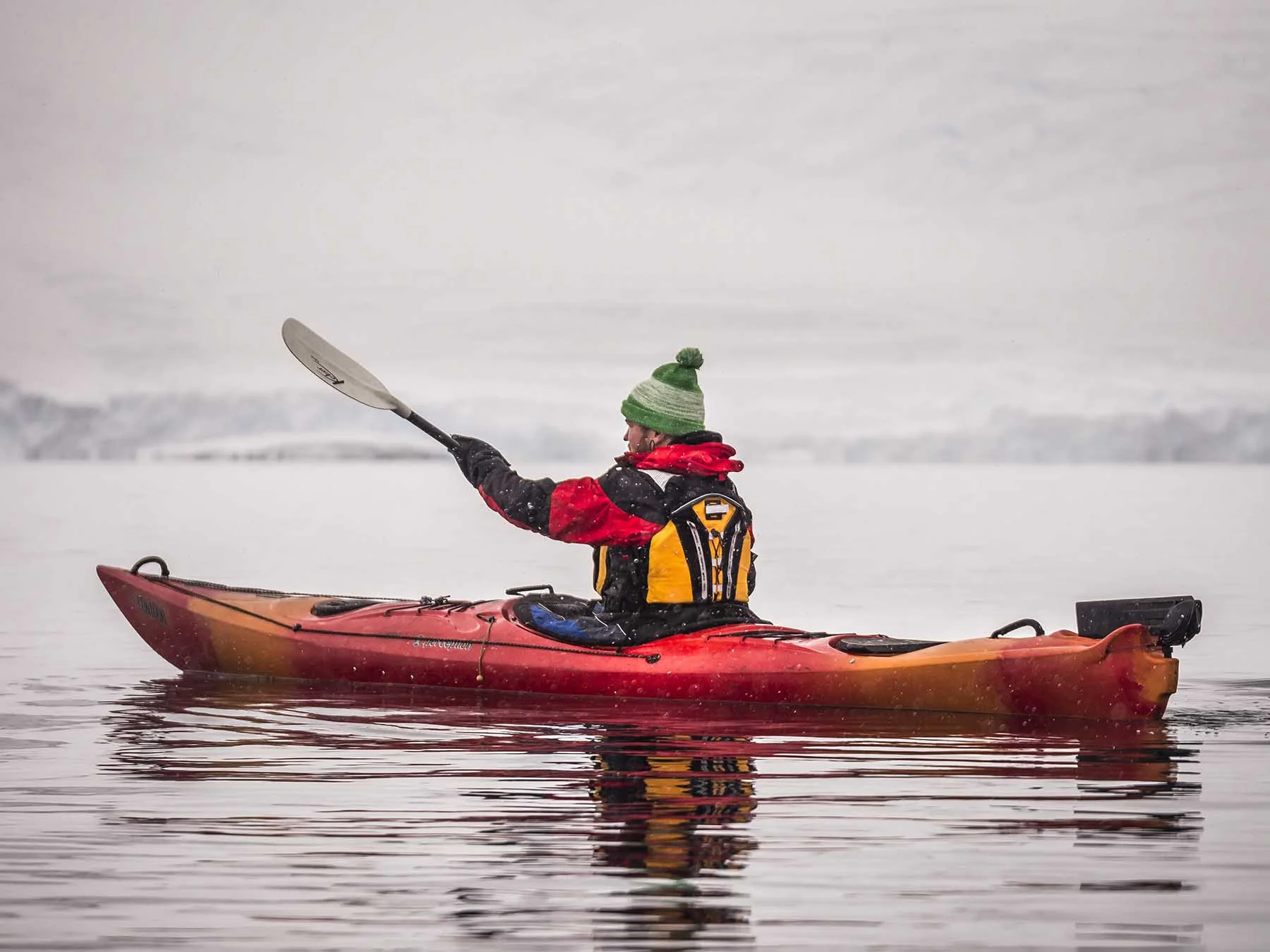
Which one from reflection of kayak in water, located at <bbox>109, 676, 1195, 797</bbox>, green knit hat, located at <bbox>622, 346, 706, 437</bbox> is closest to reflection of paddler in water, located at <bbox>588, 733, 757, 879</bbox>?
reflection of kayak in water, located at <bbox>109, 676, 1195, 797</bbox>

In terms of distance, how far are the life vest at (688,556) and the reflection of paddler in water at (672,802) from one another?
2.90ft

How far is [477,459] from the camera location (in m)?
7.91

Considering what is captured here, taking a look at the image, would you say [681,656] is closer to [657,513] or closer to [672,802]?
[657,513]

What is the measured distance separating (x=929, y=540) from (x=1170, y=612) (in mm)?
20793

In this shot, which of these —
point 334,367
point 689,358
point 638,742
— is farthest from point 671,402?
point 334,367

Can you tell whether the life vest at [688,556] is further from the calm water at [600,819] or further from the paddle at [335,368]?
the paddle at [335,368]

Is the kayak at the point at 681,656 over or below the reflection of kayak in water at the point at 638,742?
over

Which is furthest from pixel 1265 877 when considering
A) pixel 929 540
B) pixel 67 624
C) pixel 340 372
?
pixel 929 540

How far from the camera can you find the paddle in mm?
9578

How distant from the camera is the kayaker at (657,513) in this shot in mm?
7516

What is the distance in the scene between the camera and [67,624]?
516 inches

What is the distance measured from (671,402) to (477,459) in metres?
0.92

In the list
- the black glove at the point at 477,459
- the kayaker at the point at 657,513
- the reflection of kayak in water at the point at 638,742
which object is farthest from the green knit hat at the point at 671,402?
the reflection of kayak in water at the point at 638,742

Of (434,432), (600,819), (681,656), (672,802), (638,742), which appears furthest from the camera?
(434,432)
